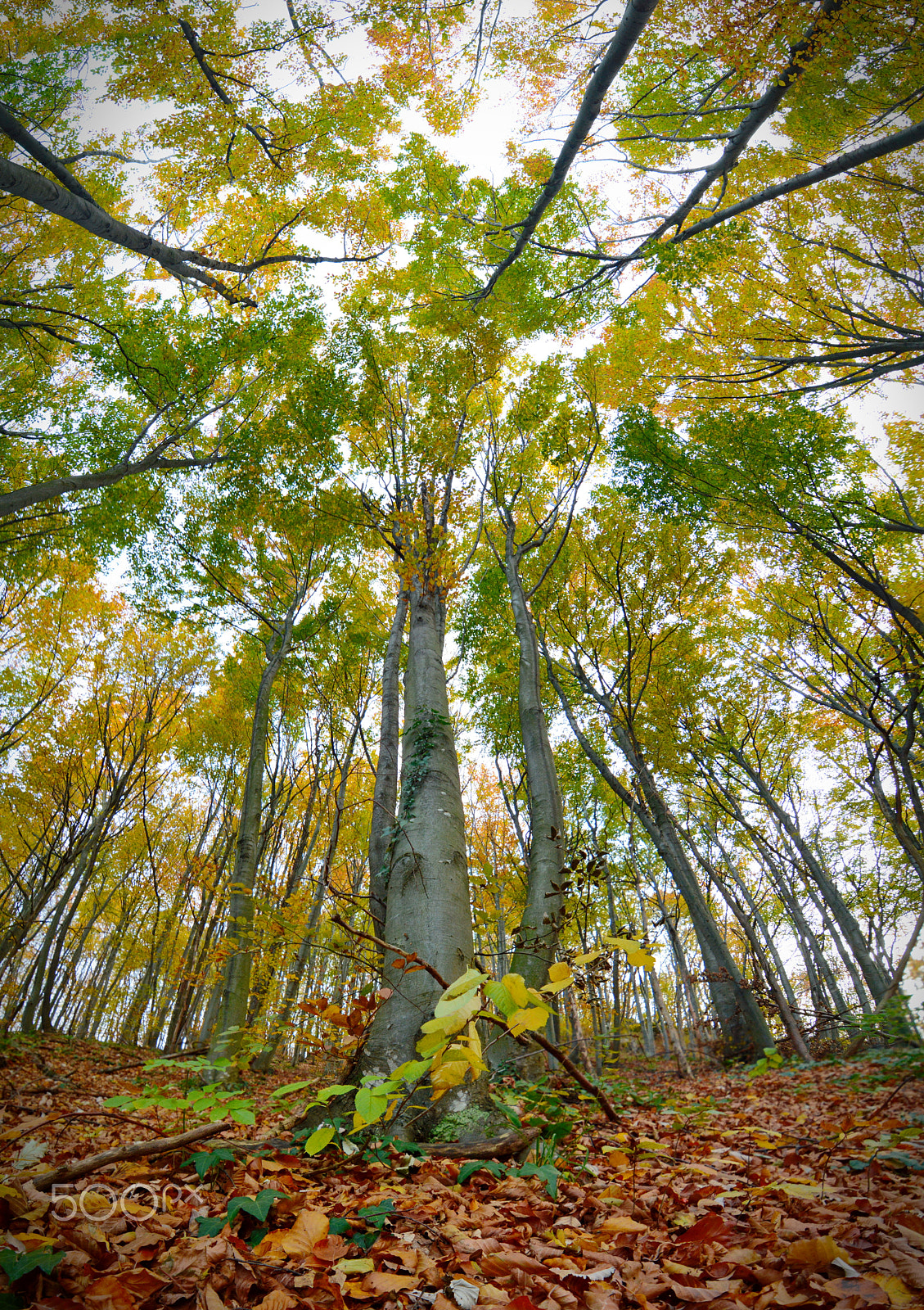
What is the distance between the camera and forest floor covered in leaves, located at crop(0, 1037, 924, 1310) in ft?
3.51

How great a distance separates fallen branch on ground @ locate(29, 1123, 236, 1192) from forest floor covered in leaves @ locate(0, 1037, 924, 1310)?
0.04 metres

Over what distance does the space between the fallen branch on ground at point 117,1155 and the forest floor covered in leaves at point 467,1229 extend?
4cm

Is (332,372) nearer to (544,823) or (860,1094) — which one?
(544,823)

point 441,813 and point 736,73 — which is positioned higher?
point 736,73

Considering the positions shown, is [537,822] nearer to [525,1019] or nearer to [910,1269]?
[910,1269]

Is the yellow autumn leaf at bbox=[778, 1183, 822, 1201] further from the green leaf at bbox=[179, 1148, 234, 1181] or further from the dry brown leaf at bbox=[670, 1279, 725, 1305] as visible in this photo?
the green leaf at bbox=[179, 1148, 234, 1181]

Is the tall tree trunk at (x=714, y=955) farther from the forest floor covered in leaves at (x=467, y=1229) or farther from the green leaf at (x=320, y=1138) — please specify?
the green leaf at (x=320, y=1138)

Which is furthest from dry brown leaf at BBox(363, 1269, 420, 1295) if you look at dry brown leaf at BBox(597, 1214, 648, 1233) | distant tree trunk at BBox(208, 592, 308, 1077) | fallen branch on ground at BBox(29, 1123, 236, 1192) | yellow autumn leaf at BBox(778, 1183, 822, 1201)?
distant tree trunk at BBox(208, 592, 308, 1077)

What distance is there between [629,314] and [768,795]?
7.80 metres

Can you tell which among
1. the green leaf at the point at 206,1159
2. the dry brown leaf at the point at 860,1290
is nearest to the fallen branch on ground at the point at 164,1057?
the green leaf at the point at 206,1159

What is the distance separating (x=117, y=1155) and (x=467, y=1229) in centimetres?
102

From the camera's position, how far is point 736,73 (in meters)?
4.20

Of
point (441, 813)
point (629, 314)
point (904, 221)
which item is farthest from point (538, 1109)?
point (904, 221)

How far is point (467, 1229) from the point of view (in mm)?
1434
